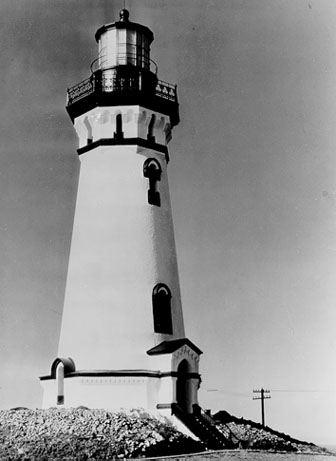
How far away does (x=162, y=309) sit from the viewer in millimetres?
26219

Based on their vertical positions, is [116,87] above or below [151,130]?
above

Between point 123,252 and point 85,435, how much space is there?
22.9 feet

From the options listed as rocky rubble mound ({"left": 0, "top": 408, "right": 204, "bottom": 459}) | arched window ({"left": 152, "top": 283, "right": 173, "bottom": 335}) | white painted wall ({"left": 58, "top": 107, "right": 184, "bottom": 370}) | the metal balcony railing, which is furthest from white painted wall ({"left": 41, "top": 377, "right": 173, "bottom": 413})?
the metal balcony railing

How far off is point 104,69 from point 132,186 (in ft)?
14.8

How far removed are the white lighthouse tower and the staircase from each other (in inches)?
15.6

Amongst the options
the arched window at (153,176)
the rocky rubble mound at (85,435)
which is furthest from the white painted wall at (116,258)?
the rocky rubble mound at (85,435)

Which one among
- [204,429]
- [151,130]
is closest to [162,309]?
[204,429]

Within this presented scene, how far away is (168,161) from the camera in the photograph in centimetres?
2841

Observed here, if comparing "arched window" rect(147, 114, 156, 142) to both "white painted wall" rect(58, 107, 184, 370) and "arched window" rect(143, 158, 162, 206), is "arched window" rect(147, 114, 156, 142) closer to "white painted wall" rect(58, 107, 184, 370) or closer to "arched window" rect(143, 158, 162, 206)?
"white painted wall" rect(58, 107, 184, 370)

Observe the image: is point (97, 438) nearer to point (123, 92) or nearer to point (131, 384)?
point (131, 384)

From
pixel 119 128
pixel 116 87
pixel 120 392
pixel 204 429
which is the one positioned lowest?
pixel 204 429

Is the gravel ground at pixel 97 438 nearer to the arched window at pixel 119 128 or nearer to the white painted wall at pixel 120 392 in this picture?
the white painted wall at pixel 120 392

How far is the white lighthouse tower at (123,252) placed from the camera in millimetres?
25031

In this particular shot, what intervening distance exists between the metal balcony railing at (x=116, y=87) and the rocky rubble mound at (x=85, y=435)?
1112 cm
